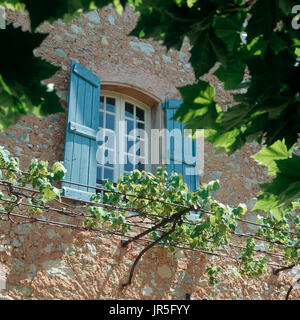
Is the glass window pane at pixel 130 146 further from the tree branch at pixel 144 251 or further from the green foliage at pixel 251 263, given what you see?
the green foliage at pixel 251 263

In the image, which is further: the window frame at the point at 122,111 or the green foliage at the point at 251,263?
the window frame at the point at 122,111

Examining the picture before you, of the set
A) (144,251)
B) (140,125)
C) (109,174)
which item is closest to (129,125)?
(140,125)

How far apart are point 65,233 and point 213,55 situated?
3.60m

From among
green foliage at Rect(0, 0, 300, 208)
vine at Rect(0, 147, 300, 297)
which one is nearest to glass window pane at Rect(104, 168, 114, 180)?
vine at Rect(0, 147, 300, 297)

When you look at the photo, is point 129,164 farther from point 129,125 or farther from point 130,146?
point 129,125

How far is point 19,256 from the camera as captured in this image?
4277 mm

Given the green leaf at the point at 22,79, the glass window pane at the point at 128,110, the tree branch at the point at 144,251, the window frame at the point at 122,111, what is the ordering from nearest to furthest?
1. the green leaf at the point at 22,79
2. the tree branch at the point at 144,251
3. the window frame at the point at 122,111
4. the glass window pane at the point at 128,110

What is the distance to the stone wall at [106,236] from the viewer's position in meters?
4.34

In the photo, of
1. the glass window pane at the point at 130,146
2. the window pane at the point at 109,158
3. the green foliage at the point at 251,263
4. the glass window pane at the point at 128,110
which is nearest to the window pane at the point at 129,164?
the glass window pane at the point at 130,146

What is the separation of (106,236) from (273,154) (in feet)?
12.1

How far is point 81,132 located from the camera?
4.94 meters

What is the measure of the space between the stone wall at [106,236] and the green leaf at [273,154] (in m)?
3.38

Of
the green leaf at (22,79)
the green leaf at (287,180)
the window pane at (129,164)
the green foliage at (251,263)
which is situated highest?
the window pane at (129,164)
